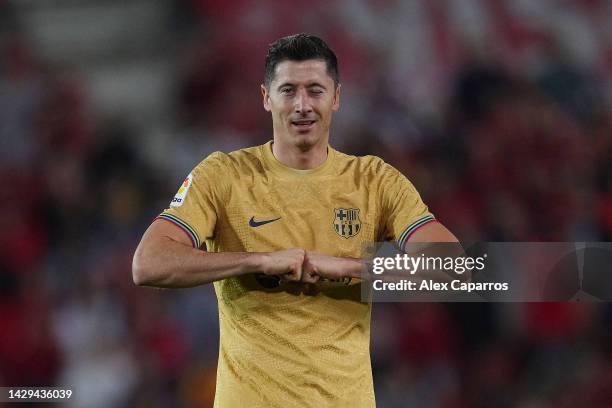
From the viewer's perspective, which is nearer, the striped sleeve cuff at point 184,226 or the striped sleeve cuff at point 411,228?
the striped sleeve cuff at point 184,226

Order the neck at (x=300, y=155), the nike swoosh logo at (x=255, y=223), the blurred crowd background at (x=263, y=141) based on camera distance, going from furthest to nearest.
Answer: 1. the blurred crowd background at (x=263, y=141)
2. the neck at (x=300, y=155)
3. the nike swoosh logo at (x=255, y=223)

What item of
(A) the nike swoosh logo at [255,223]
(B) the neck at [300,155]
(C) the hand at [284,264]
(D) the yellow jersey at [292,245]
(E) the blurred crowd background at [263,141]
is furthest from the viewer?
(E) the blurred crowd background at [263,141]

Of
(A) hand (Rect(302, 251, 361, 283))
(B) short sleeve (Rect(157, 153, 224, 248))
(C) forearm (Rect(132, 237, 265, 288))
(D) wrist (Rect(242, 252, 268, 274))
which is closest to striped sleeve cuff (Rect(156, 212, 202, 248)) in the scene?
(B) short sleeve (Rect(157, 153, 224, 248))

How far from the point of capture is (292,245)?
8.05ft

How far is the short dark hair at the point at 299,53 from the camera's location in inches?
98.8

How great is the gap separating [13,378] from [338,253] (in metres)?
3.04

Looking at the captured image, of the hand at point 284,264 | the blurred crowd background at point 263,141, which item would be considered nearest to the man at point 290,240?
the hand at point 284,264

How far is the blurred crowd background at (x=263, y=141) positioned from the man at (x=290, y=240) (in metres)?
2.40

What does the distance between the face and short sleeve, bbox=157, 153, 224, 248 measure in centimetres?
25

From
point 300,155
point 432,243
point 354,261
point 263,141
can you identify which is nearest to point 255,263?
point 354,261

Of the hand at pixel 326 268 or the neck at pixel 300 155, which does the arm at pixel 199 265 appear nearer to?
the hand at pixel 326 268

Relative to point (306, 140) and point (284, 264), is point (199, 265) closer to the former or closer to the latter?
point (284, 264)

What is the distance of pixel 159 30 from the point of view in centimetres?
577

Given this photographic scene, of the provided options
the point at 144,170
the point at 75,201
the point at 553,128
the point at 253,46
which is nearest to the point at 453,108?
the point at 553,128
